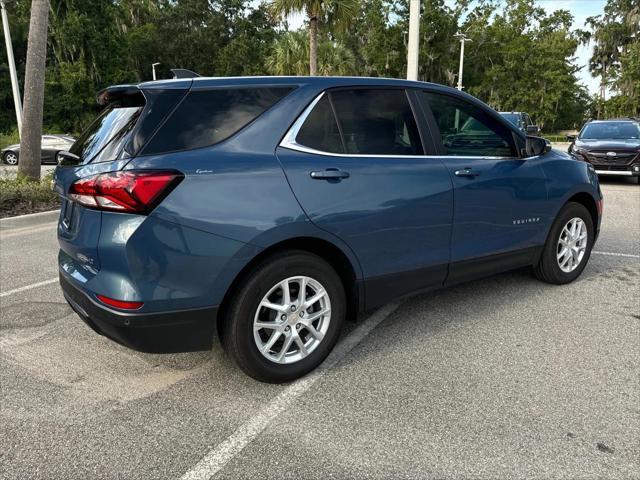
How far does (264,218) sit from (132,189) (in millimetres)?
662

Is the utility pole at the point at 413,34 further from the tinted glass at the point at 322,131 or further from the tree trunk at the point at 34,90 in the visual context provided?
the tinted glass at the point at 322,131

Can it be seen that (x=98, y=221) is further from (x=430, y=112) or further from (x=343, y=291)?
(x=430, y=112)

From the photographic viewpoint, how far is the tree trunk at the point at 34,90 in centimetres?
964

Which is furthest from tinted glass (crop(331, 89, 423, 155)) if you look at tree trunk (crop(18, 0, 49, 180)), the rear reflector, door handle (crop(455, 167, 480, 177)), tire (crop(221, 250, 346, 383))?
tree trunk (crop(18, 0, 49, 180))

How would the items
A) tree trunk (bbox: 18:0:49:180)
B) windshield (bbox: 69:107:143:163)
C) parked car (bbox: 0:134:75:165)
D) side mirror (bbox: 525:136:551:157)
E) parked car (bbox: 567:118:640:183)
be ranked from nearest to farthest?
windshield (bbox: 69:107:143:163) < side mirror (bbox: 525:136:551:157) < tree trunk (bbox: 18:0:49:180) < parked car (bbox: 567:118:640:183) < parked car (bbox: 0:134:75:165)

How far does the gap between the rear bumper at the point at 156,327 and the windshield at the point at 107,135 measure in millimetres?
742

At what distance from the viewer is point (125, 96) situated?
9.50 ft

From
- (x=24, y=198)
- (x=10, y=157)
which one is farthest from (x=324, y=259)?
(x=10, y=157)

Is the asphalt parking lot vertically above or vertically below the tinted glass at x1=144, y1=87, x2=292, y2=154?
below

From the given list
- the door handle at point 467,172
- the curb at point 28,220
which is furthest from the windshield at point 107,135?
the curb at point 28,220

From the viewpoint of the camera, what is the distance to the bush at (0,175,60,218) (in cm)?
859

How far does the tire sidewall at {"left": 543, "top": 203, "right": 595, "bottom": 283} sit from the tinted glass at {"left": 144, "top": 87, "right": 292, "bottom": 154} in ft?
9.40

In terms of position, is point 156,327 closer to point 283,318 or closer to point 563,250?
point 283,318

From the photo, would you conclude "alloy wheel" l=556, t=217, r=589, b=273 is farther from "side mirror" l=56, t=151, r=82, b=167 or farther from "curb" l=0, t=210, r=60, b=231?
"curb" l=0, t=210, r=60, b=231
